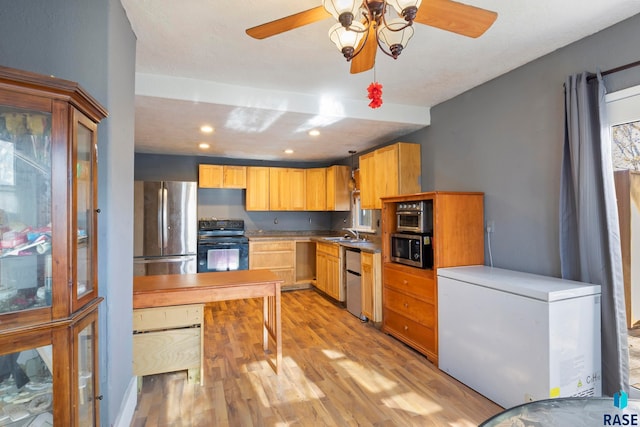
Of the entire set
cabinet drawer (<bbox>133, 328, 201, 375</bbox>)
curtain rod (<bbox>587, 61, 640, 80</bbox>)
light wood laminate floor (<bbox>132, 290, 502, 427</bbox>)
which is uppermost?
curtain rod (<bbox>587, 61, 640, 80</bbox>)

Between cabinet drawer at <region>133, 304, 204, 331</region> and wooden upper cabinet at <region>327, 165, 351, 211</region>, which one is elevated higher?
wooden upper cabinet at <region>327, 165, 351, 211</region>

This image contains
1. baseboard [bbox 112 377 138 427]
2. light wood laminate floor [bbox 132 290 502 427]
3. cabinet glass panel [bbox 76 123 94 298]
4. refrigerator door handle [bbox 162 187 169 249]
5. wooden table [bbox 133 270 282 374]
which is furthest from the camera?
refrigerator door handle [bbox 162 187 169 249]

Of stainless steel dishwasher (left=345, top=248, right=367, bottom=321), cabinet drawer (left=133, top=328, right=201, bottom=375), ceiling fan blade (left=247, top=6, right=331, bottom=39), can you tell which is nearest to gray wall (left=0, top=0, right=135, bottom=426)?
cabinet drawer (left=133, top=328, right=201, bottom=375)

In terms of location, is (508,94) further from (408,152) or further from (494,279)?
(494,279)

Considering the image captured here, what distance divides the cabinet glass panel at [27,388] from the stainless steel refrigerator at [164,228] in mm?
3709

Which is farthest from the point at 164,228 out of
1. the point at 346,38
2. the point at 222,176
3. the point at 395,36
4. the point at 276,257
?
the point at 395,36

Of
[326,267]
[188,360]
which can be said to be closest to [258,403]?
[188,360]

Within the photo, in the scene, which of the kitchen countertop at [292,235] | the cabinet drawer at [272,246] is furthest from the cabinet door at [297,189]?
the cabinet drawer at [272,246]

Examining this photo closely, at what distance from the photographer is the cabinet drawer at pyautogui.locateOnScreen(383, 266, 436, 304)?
2.87m

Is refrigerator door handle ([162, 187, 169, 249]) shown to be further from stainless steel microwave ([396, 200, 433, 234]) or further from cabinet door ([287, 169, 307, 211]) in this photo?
stainless steel microwave ([396, 200, 433, 234])

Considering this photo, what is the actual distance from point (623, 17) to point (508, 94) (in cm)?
83

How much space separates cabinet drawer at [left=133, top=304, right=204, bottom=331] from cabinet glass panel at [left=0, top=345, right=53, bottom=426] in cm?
119

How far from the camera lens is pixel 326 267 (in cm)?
504

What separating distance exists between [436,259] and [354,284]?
1620 mm
